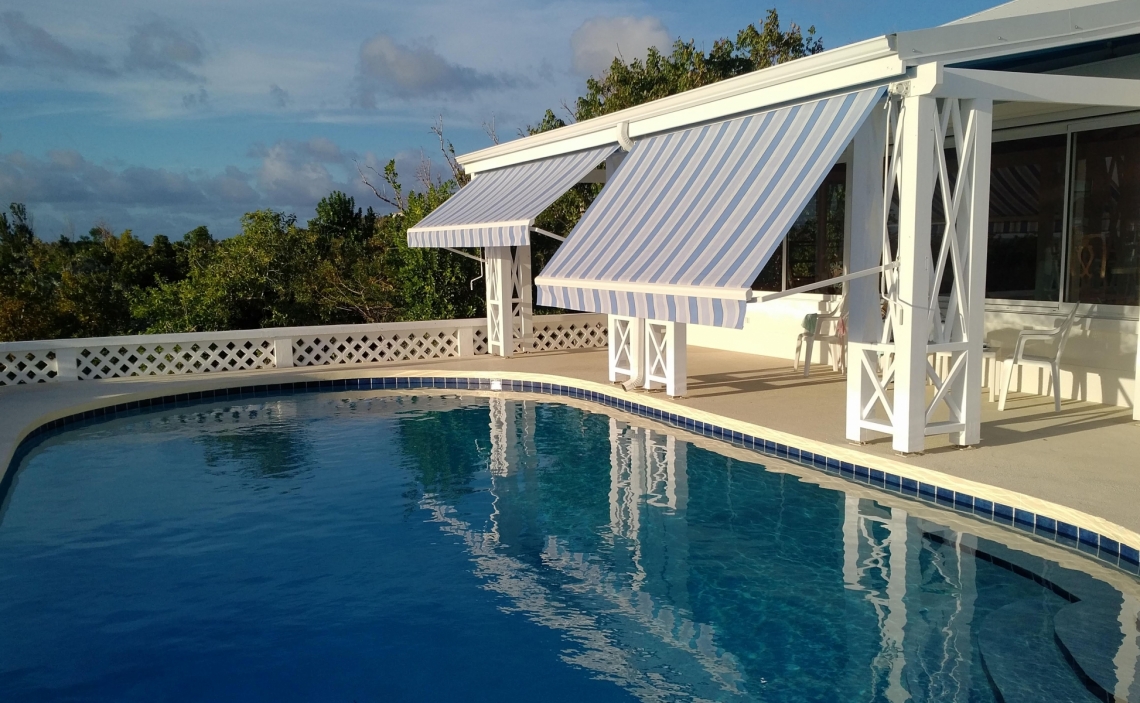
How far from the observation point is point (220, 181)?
47938mm

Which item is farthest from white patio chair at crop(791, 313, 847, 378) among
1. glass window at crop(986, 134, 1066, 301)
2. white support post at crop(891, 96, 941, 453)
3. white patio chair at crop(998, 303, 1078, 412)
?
white support post at crop(891, 96, 941, 453)

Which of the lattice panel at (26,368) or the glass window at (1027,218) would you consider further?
the lattice panel at (26,368)

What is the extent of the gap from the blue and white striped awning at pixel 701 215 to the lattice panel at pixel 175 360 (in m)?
7.60

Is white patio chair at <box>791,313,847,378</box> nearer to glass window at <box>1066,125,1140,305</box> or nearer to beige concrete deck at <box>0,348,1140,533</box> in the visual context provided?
beige concrete deck at <box>0,348,1140,533</box>

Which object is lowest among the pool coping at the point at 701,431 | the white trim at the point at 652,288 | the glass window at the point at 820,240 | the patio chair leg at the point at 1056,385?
the pool coping at the point at 701,431

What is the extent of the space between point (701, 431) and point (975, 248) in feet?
14.5

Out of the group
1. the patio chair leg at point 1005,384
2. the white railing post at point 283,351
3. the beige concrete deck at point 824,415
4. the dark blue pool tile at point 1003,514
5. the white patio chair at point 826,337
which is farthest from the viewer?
A: the white railing post at point 283,351

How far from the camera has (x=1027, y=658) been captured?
5574 millimetres

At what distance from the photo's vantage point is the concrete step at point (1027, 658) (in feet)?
16.8

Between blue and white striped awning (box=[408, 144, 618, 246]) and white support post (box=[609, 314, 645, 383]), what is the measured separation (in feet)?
7.17

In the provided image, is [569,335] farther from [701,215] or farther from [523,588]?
[523,588]

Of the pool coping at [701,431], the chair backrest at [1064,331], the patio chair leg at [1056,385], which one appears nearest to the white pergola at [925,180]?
the pool coping at [701,431]

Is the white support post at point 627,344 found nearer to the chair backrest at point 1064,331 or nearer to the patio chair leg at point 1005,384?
the patio chair leg at point 1005,384

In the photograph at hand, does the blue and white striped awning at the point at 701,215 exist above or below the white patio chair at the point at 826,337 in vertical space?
above
